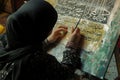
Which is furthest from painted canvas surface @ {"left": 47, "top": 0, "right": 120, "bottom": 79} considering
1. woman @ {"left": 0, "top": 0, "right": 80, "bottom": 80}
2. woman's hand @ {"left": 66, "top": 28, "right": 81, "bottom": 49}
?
woman @ {"left": 0, "top": 0, "right": 80, "bottom": 80}

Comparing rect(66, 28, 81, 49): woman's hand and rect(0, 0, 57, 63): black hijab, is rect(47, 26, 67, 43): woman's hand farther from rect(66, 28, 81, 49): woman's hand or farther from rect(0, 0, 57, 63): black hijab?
rect(0, 0, 57, 63): black hijab

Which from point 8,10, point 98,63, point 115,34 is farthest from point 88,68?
point 8,10

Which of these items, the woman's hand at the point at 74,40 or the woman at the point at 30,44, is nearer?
the woman at the point at 30,44

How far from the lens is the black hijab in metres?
1.12

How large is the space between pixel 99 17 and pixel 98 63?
31 cm

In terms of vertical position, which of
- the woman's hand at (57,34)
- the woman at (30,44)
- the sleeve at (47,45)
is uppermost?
the woman at (30,44)

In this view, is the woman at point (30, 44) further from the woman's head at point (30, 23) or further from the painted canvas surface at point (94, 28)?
the painted canvas surface at point (94, 28)

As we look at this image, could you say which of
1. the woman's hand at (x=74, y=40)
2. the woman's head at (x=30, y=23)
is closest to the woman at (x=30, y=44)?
the woman's head at (x=30, y=23)

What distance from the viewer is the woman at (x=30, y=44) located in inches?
44.3

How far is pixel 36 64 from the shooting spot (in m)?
1.20

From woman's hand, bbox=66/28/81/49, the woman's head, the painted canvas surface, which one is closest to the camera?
the woman's head

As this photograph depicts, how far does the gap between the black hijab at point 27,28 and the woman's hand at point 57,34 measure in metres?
0.28

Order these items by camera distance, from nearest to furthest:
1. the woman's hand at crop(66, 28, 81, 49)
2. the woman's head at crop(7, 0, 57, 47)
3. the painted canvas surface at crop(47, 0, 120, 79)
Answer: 1. the woman's head at crop(7, 0, 57, 47)
2. the painted canvas surface at crop(47, 0, 120, 79)
3. the woman's hand at crop(66, 28, 81, 49)

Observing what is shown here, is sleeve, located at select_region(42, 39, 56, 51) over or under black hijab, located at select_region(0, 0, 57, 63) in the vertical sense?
under
